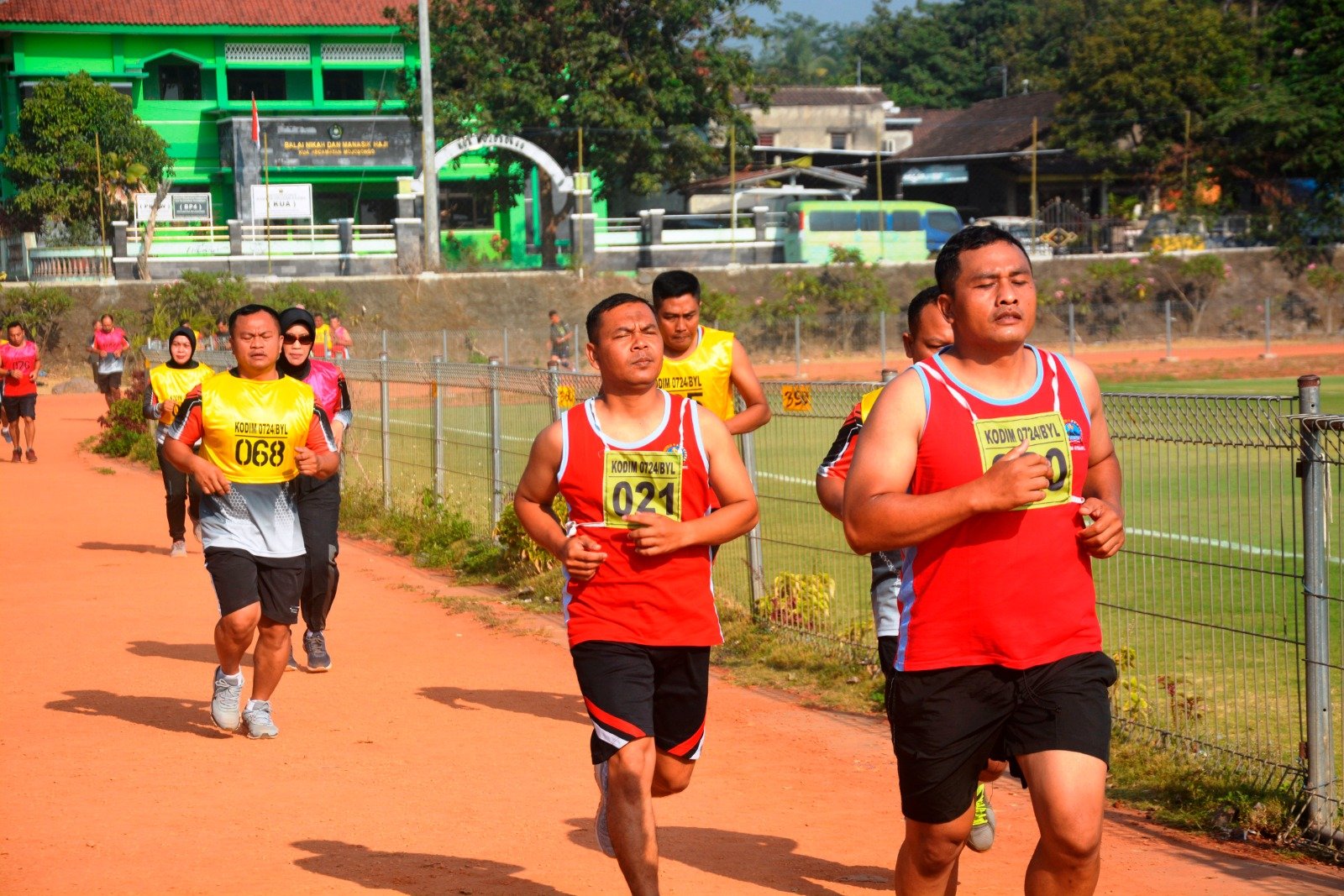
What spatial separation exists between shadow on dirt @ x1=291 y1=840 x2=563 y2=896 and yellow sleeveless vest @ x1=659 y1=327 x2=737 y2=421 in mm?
2746

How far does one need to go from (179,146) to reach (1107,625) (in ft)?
154

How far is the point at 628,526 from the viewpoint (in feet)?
16.3

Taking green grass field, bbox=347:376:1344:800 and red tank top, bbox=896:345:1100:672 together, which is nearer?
red tank top, bbox=896:345:1100:672

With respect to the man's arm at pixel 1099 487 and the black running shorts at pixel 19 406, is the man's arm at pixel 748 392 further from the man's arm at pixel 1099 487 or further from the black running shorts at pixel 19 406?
the black running shorts at pixel 19 406

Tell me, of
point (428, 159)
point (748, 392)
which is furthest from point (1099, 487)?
point (428, 159)

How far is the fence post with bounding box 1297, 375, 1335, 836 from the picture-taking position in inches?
234

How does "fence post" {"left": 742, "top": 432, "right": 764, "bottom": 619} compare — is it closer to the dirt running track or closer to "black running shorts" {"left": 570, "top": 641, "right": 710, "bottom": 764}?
the dirt running track

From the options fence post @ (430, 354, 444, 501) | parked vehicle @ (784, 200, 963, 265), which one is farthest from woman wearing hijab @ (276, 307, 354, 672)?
parked vehicle @ (784, 200, 963, 265)

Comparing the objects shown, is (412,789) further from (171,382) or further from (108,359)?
(108,359)

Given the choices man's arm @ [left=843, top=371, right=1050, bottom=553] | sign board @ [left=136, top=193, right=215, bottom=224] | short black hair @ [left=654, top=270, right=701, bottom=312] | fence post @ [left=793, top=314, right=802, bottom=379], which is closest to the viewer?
man's arm @ [left=843, top=371, right=1050, bottom=553]

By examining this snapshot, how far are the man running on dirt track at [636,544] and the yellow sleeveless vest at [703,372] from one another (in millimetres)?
2548

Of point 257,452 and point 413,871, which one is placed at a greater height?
point 257,452

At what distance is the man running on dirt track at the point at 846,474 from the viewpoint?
5.32 meters

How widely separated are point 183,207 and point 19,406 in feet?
70.6
